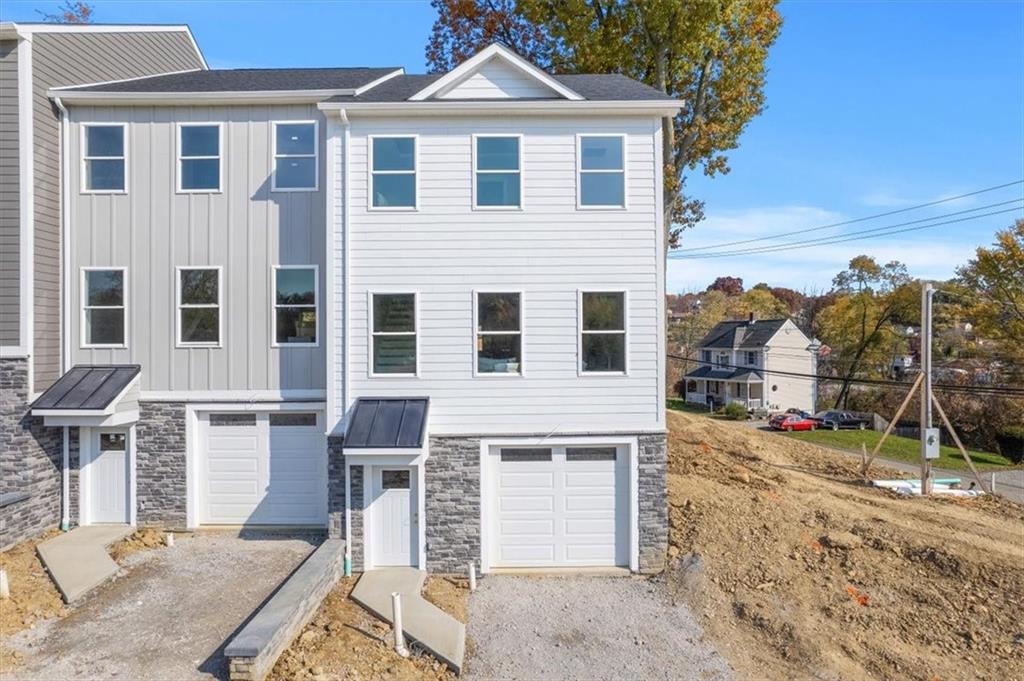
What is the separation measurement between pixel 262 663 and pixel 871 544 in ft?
32.7

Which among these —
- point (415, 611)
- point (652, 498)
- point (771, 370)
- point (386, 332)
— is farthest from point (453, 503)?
point (771, 370)

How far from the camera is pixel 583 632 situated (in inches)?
316

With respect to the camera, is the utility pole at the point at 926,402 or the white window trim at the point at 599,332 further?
the utility pole at the point at 926,402

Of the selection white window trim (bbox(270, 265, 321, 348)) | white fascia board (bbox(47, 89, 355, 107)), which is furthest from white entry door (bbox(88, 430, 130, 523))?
white fascia board (bbox(47, 89, 355, 107))

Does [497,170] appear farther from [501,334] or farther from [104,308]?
[104,308]

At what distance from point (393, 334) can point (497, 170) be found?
3286mm

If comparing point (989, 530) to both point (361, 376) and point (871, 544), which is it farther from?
point (361, 376)

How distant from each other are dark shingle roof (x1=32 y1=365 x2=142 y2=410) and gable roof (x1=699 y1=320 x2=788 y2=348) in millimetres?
42713

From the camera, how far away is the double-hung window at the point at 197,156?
1049 centimetres

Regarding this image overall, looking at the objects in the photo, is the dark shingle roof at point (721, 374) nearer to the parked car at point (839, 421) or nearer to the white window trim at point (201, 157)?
the parked car at point (839, 421)

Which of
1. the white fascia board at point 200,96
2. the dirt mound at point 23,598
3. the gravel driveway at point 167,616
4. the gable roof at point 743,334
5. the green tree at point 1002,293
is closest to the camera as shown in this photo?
the gravel driveway at point 167,616

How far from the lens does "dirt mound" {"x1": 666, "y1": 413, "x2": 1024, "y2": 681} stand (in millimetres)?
7684

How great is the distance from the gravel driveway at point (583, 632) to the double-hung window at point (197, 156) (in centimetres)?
867

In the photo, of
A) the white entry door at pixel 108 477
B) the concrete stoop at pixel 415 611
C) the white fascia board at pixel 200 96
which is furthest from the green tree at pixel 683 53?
the white entry door at pixel 108 477
